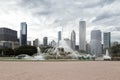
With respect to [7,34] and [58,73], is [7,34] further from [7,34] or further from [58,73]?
[58,73]

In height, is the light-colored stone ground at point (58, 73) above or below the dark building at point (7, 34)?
below

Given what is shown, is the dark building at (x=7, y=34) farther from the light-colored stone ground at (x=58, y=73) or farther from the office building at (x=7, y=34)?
the light-colored stone ground at (x=58, y=73)

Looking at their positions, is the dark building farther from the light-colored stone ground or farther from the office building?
the light-colored stone ground

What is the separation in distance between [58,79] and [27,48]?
89646mm

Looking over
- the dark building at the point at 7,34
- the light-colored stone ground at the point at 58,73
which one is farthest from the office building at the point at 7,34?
the light-colored stone ground at the point at 58,73

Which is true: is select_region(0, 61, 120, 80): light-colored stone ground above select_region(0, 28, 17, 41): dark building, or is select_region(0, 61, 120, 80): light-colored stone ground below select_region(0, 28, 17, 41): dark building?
below

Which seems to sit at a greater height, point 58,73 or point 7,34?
point 7,34

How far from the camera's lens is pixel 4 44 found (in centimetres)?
16162

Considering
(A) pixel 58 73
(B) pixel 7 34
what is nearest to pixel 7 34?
(B) pixel 7 34

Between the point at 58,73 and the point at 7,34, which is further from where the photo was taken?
the point at 7,34

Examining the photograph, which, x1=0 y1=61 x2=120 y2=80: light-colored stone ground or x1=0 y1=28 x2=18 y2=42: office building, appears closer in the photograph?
x1=0 y1=61 x2=120 y2=80: light-colored stone ground

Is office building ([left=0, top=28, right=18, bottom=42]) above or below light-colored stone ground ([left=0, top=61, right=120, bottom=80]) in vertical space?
above

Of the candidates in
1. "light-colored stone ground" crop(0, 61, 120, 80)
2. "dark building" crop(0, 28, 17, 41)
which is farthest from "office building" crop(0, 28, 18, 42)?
"light-colored stone ground" crop(0, 61, 120, 80)

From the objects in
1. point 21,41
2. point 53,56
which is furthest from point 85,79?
point 21,41
